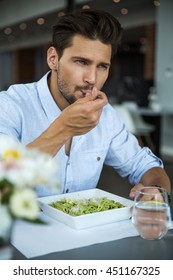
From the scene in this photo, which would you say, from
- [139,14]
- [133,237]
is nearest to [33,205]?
[133,237]

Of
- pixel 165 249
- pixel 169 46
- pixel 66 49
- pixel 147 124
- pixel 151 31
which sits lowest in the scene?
pixel 165 249

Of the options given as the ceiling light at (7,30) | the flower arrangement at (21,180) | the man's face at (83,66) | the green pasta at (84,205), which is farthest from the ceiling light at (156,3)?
the flower arrangement at (21,180)

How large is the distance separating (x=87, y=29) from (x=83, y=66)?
0.13m

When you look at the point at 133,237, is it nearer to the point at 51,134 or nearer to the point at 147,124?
the point at 51,134

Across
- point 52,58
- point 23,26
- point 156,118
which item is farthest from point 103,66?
point 23,26

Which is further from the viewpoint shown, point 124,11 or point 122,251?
point 124,11

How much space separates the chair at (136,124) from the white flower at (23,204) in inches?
177

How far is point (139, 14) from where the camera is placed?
7391 mm

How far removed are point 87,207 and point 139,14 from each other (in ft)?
22.5

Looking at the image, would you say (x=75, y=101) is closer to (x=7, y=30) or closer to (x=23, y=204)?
(x=23, y=204)

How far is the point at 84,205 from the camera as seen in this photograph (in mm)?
1070

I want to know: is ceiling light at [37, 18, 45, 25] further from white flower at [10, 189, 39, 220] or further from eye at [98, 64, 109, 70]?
white flower at [10, 189, 39, 220]

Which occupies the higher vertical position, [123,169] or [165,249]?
[123,169]

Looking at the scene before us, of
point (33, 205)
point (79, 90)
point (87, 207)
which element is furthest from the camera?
point (79, 90)
